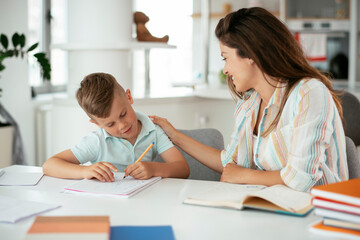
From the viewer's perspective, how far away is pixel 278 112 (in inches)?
60.0

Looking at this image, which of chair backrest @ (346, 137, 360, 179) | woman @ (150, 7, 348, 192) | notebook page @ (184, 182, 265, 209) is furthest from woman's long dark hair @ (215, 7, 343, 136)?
notebook page @ (184, 182, 265, 209)

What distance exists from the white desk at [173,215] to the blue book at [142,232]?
22mm

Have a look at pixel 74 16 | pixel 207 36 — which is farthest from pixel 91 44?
pixel 207 36

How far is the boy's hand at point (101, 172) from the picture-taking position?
1.44 m

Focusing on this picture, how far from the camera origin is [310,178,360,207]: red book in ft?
3.13

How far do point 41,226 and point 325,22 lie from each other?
5.77m

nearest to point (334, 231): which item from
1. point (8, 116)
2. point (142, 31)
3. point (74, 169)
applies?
point (74, 169)

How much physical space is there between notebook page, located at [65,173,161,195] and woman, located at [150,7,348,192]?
11.6 inches

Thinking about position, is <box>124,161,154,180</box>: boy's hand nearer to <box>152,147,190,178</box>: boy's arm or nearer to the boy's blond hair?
<box>152,147,190,178</box>: boy's arm

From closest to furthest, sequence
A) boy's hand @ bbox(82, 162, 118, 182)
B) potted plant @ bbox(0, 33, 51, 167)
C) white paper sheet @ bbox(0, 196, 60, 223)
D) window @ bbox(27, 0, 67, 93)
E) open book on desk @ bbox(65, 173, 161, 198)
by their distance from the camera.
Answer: white paper sheet @ bbox(0, 196, 60, 223)
open book on desk @ bbox(65, 173, 161, 198)
boy's hand @ bbox(82, 162, 118, 182)
potted plant @ bbox(0, 33, 51, 167)
window @ bbox(27, 0, 67, 93)

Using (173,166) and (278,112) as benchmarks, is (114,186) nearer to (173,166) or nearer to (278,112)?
(173,166)

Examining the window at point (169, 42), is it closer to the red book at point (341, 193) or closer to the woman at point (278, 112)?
the woman at point (278, 112)

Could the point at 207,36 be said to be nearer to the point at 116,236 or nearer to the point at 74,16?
the point at 74,16

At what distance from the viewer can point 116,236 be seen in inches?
38.9
